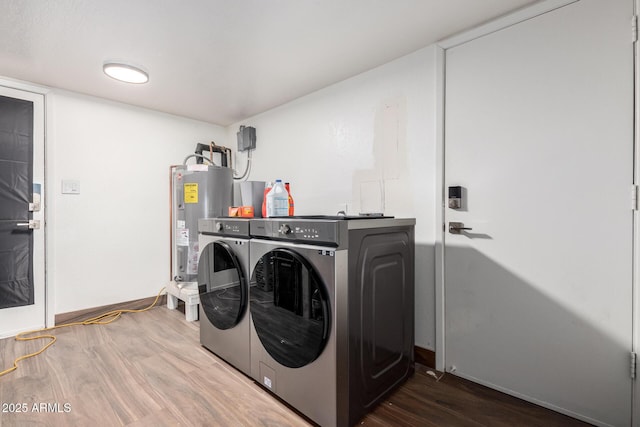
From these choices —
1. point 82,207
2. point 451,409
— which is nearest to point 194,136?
point 82,207

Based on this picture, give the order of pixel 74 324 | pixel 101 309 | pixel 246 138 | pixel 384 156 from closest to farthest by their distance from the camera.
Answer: pixel 384 156 < pixel 74 324 < pixel 101 309 < pixel 246 138

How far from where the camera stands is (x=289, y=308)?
1375 mm

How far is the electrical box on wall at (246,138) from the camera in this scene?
10.5 feet

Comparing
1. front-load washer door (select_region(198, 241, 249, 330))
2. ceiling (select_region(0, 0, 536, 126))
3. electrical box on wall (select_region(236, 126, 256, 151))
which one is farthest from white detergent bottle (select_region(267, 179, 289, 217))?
electrical box on wall (select_region(236, 126, 256, 151))

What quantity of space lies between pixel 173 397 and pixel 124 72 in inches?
86.3

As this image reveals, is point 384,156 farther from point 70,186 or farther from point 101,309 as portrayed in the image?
point 101,309

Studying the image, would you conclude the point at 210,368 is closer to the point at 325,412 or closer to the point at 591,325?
the point at 325,412

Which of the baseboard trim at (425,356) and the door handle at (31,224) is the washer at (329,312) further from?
the door handle at (31,224)

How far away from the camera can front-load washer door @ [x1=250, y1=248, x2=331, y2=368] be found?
1.26 m

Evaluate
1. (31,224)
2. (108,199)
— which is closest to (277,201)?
(108,199)

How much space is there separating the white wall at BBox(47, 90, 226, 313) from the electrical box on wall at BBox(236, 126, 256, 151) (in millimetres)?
579

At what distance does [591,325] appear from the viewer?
133 cm

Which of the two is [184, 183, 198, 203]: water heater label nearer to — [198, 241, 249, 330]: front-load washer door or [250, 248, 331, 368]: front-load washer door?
[198, 241, 249, 330]: front-load washer door

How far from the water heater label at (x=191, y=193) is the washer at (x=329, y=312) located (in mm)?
1382
